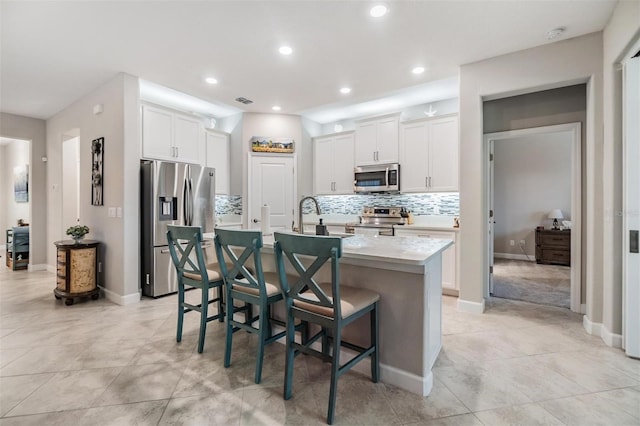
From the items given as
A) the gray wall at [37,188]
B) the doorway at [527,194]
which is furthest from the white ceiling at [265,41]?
the doorway at [527,194]

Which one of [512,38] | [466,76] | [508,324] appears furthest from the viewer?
[466,76]

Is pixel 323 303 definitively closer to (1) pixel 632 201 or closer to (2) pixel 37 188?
(1) pixel 632 201

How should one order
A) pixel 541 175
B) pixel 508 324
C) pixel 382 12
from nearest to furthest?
pixel 382 12
pixel 508 324
pixel 541 175

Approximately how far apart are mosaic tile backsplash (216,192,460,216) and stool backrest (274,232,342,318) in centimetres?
358

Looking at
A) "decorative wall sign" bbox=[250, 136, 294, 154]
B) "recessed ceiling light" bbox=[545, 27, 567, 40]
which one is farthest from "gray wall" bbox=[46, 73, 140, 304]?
"recessed ceiling light" bbox=[545, 27, 567, 40]

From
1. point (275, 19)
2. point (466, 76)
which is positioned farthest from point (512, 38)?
point (275, 19)

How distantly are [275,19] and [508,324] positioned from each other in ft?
11.8

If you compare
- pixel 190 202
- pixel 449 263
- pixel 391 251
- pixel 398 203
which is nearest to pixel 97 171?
pixel 190 202

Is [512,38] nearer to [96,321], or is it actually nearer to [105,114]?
[105,114]

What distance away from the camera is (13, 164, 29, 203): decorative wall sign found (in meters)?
6.80

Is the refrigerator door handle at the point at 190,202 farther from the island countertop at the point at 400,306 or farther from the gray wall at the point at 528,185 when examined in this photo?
the gray wall at the point at 528,185

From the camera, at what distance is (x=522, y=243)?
6.50m

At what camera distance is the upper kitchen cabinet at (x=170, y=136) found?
4039 millimetres

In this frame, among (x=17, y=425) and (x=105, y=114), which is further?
(x=105, y=114)
